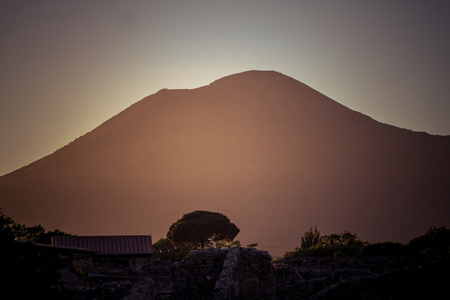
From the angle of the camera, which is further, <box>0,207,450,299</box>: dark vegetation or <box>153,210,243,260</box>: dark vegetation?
<box>153,210,243,260</box>: dark vegetation

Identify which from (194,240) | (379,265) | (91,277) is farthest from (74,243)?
(194,240)

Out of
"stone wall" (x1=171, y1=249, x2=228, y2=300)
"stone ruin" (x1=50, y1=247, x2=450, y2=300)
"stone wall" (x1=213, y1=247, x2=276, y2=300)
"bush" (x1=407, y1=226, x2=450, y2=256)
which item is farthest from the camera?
"bush" (x1=407, y1=226, x2=450, y2=256)

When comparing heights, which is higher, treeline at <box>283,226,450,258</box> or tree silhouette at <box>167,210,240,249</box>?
tree silhouette at <box>167,210,240,249</box>

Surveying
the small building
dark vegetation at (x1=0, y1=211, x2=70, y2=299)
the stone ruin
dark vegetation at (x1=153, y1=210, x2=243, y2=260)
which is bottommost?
the stone ruin

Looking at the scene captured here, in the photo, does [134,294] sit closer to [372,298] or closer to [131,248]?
[372,298]

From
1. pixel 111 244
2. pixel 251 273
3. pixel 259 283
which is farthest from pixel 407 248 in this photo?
pixel 251 273

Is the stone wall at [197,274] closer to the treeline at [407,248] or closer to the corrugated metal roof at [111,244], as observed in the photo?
the corrugated metal roof at [111,244]

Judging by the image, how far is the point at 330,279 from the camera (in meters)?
15.0

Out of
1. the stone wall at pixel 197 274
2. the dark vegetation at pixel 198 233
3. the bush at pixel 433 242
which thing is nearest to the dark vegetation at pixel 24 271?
the stone wall at pixel 197 274

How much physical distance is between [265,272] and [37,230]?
55.7 metres

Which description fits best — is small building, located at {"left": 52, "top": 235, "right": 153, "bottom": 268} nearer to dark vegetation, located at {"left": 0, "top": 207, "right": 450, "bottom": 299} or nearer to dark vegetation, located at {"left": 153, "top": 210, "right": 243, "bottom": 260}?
dark vegetation, located at {"left": 0, "top": 207, "right": 450, "bottom": 299}

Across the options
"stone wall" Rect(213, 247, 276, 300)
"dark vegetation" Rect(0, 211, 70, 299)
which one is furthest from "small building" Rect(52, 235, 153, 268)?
"stone wall" Rect(213, 247, 276, 300)

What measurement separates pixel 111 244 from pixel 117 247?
64 cm

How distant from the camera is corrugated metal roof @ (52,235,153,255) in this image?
3753 centimetres
